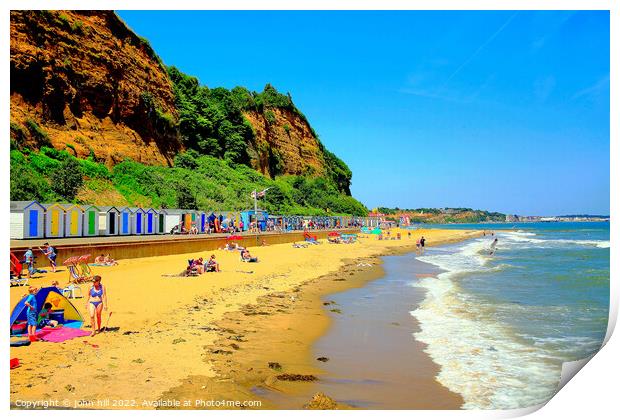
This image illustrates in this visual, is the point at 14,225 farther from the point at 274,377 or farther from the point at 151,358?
the point at 274,377

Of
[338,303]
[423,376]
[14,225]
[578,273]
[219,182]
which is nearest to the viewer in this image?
[423,376]

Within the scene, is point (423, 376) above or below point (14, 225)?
below

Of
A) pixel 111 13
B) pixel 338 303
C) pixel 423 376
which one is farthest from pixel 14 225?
pixel 111 13

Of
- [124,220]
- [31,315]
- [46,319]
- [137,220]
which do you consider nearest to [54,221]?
[124,220]

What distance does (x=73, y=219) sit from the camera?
64.4 feet

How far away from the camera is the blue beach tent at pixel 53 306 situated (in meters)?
6.73

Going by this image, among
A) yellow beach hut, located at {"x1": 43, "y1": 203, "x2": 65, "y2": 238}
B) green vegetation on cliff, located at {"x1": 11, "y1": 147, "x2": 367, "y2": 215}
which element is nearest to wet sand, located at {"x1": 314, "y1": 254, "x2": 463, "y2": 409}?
yellow beach hut, located at {"x1": 43, "y1": 203, "x2": 65, "y2": 238}

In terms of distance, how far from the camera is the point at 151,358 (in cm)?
636

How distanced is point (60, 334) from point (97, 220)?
15.8m

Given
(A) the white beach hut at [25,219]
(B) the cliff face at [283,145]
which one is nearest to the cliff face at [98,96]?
(A) the white beach hut at [25,219]

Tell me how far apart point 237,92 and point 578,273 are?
51.6m

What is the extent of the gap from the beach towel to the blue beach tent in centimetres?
26

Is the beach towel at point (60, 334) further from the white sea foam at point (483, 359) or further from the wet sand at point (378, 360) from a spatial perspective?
the white sea foam at point (483, 359)

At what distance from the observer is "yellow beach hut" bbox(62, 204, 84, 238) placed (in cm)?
1930
